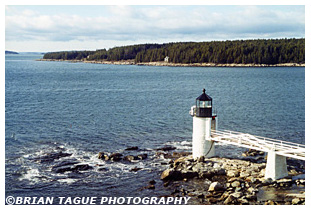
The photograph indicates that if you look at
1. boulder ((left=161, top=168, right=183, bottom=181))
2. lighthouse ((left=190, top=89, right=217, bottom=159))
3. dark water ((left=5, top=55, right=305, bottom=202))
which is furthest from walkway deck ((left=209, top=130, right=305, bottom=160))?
dark water ((left=5, top=55, right=305, bottom=202))

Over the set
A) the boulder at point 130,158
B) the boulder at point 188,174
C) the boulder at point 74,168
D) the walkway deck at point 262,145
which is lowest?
the boulder at point 74,168

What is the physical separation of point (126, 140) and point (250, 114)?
19.7m

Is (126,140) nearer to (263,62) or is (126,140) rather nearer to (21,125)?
(21,125)

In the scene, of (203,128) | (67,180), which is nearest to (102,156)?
(67,180)

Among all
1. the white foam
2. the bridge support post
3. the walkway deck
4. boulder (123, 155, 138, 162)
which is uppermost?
the walkway deck

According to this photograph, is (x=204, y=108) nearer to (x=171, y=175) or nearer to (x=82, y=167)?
(x=171, y=175)

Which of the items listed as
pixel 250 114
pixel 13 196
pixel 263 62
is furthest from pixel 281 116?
pixel 263 62

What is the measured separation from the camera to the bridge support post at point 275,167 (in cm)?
2277

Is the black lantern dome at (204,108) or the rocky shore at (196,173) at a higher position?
the black lantern dome at (204,108)

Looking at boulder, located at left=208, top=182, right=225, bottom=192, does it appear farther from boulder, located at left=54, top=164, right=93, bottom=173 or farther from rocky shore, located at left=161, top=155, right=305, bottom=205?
boulder, located at left=54, top=164, right=93, bottom=173

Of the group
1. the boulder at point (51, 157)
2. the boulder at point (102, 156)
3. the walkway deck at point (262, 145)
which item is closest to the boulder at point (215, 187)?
the walkway deck at point (262, 145)

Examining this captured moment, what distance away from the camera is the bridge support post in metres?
22.8

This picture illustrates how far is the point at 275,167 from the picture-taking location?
895 inches

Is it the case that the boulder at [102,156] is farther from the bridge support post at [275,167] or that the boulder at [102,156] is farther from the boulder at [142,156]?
the bridge support post at [275,167]
